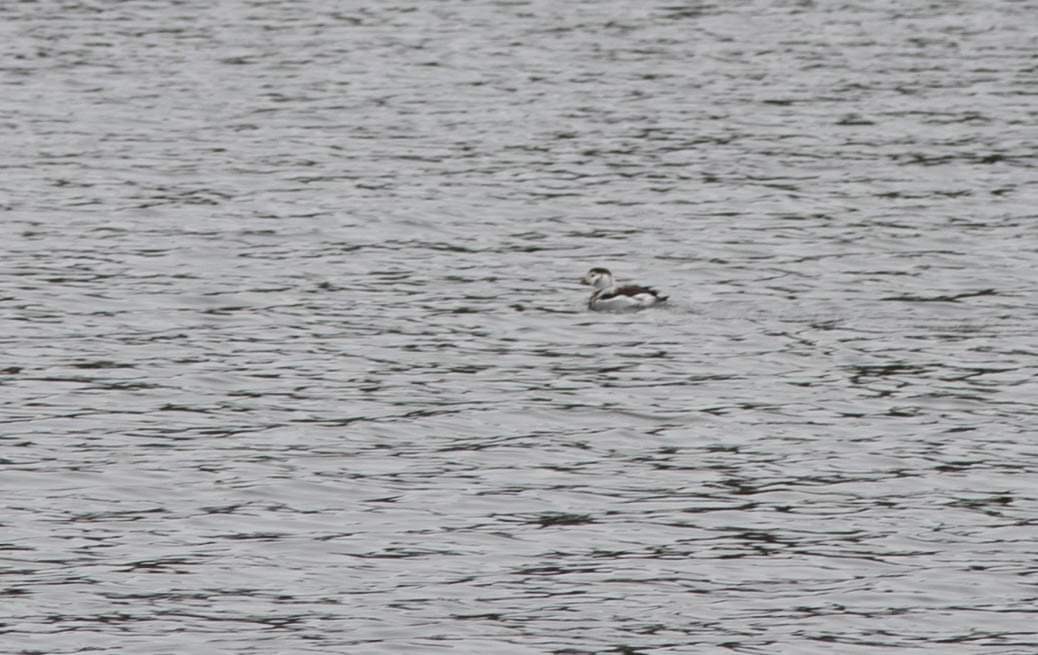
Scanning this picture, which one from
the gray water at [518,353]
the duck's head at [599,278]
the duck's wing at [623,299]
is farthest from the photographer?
the duck's head at [599,278]

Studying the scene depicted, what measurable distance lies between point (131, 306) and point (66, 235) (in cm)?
478

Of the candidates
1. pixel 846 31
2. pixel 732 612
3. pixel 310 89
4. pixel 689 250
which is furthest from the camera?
pixel 846 31

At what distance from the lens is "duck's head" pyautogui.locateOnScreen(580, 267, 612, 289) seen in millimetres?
28969

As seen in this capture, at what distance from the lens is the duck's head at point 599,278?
28969 millimetres

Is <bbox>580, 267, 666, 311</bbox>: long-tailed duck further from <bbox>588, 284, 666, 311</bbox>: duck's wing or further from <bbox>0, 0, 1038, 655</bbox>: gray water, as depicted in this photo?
<bbox>0, 0, 1038, 655</bbox>: gray water

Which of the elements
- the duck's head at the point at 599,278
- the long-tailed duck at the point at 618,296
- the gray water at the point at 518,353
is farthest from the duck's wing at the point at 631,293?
the gray water at the point at 518,353

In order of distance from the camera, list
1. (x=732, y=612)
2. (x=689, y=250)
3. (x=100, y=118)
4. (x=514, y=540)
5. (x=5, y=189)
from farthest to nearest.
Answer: (x=100, y=118) → (x=5, y=189) → (x=689, y=250) → (x=514, y=540) → (x=732, y=612)

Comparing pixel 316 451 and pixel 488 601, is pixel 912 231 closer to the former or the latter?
pixel 316 451

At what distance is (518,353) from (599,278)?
289 centimetres

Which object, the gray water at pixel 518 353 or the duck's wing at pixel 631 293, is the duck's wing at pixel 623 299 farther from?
the gray water at pixel 518 353

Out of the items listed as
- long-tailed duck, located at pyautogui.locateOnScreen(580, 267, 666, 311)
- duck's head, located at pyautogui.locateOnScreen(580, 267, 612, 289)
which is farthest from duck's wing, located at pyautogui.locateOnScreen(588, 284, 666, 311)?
duck's head, located at pyautogui.locateOnScreen(580, 267, 612, 289)

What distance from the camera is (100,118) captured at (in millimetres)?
43375

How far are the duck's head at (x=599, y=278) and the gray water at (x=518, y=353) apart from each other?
1.42ft

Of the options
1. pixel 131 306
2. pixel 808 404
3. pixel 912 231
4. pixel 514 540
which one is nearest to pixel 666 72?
pixel 912 231
